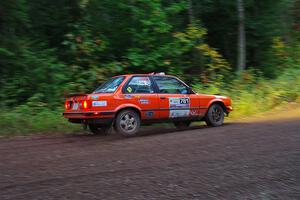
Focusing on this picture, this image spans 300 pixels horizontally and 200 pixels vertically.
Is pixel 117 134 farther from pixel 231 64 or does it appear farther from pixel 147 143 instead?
pixel 231 64

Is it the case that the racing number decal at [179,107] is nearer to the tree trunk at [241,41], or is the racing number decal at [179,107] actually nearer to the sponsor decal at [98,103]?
the sponsor decal at [98,103]

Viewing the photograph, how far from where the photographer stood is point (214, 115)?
12680 mm

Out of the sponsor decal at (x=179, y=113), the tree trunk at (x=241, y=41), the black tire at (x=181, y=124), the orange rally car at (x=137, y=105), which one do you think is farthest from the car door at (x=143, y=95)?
the tree trunk at (x=241, y=41)

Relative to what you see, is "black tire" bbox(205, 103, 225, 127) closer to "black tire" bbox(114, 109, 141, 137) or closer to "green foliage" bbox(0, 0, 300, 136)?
"black tire" bbox(114, 109, 141, 137)

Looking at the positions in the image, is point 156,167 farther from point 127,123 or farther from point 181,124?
point 181,124

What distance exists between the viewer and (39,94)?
15031 mm

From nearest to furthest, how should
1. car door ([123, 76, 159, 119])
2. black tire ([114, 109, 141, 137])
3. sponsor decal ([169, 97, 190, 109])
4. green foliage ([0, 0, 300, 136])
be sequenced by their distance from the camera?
1. black tire ([114, 109, 141, 137])
2. car door ([123, 76, 159, 119])
3. sponsor decal ([169, 97, 190, 109])
4. green foliage ([0, 0, 300, 136])

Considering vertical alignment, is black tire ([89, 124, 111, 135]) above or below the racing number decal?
below

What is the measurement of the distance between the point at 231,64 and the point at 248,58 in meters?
1.13

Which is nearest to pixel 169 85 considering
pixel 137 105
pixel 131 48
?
pixel 137 105

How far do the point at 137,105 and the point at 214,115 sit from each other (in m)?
2.67

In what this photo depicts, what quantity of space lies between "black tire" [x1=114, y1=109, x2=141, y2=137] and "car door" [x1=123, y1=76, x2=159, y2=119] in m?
0.23

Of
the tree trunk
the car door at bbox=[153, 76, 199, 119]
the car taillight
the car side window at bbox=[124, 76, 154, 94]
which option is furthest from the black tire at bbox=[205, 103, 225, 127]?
the tree trunk

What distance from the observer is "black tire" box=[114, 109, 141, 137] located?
35.7 ft
